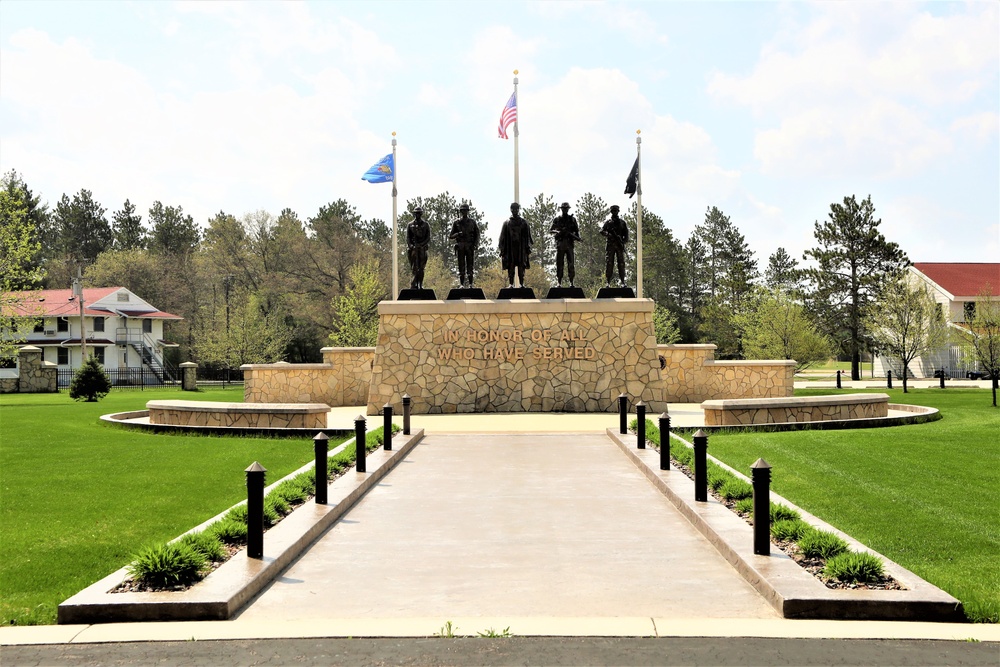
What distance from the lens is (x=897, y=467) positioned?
40.8ft

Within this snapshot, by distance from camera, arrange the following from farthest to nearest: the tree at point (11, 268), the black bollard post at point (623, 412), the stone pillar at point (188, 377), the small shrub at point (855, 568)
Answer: the stone pillar at point (188, 377) < the tree at point (11, 268) < the black bollard post at point (623, 412) < the small shrub at point (855, 568)

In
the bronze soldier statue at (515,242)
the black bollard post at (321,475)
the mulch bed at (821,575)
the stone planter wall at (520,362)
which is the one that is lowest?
the mulch bed at (821,575)

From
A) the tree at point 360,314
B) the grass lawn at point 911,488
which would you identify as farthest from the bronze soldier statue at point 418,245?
the tree at point 360,314

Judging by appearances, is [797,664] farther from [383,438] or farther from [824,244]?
[824,244]

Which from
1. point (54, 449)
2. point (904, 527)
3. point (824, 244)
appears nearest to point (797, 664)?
point (904, 527)

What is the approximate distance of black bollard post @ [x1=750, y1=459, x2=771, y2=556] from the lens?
7.36 metres

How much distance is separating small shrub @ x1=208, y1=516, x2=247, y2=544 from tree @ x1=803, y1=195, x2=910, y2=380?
5686 cm

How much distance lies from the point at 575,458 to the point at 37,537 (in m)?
8.33

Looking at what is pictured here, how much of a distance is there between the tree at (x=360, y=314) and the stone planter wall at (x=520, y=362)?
2439 cm

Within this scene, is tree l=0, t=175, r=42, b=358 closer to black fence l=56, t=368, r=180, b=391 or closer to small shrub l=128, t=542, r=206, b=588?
black fence l=56, t=368, r=180, b=391

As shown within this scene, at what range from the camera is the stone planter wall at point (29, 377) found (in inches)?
1686

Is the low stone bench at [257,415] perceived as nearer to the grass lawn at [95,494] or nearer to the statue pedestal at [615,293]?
the grass lawn at [95,494]

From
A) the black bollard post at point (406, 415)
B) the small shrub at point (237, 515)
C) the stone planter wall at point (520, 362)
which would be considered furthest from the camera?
the stone planter wall at point (520, 362)

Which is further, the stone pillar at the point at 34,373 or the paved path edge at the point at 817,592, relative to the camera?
the stone pillar at the point at 34,373
